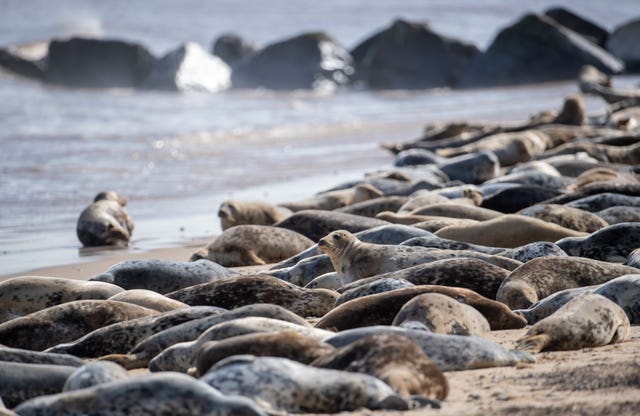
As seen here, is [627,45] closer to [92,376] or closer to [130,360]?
[130,360]

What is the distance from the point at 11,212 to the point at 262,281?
18.6 feet

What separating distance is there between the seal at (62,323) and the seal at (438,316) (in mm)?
1208

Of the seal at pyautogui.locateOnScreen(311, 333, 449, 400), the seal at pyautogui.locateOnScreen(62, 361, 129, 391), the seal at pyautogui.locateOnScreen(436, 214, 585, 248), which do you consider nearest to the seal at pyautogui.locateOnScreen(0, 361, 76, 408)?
the seal at pyautogui.locateOnScreen(62, 361, 129, 391)

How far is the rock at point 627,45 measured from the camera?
3116 centimetres

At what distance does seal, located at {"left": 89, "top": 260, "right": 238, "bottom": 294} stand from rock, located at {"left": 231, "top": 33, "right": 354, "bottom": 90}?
2457cm

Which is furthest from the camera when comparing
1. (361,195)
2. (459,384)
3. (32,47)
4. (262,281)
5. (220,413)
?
(32,47)

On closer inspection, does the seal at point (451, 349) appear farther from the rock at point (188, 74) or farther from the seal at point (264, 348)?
the rock at point (188, 74)

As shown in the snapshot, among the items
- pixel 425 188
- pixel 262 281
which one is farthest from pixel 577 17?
pixel 262 281

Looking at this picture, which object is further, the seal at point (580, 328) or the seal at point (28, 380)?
the seal at point (580, 328)

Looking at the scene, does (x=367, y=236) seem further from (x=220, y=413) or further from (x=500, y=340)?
(x=220, y=413)

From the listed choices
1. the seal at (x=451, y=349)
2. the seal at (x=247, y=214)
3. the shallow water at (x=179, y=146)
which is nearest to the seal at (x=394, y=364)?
the seal at (x=451, y=349)

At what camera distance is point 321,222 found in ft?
25.3

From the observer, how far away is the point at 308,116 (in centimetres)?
2120

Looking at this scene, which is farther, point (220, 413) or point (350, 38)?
point (350, 38)
